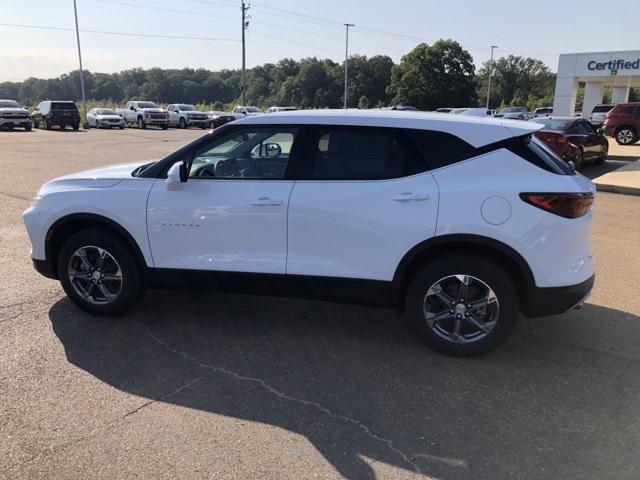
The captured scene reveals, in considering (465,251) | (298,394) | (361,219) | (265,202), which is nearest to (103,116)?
(265,202)

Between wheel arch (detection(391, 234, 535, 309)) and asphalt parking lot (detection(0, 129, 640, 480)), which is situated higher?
wheel arch (detection(391, 234, 535, 309))

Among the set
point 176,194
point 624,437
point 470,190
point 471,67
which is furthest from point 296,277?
point 471,67

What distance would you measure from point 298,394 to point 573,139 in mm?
13939

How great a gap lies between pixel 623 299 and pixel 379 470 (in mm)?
3683

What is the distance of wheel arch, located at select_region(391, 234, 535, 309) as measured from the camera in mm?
3787

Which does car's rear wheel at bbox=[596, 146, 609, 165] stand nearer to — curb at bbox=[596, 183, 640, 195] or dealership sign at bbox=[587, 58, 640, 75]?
curb at bbox=[596, 183, 640, 195]

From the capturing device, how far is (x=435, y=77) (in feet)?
300

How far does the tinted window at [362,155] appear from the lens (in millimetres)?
3992

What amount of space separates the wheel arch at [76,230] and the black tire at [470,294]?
2.27 metres

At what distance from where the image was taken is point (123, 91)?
113 meters

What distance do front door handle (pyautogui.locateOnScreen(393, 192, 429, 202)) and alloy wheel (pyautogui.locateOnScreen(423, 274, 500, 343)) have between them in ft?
1.99

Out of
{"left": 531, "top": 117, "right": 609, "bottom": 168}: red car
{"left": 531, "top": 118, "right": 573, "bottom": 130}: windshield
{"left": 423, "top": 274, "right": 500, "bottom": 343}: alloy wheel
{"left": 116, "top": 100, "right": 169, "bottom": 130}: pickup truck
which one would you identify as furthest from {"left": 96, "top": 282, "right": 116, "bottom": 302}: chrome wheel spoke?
{"left": 116, "top": 100, "right": 169, "bottom": 130}: pickup truck

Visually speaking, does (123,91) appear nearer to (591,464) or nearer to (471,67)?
(471,67)

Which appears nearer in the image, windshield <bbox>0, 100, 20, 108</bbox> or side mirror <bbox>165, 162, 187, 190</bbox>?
side mirror <bbox>165, 162, 187, 190</bbox>
